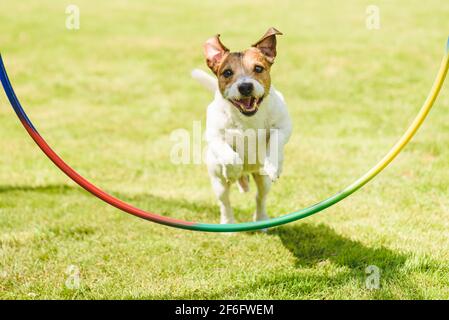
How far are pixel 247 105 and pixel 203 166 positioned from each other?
4.10 m

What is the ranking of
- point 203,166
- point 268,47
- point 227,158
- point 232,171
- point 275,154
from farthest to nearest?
point 203,166 → point 232,171 → point 227,158 → point 275,154 → point 268,47

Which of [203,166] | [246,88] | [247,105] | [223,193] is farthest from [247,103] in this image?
[203,166]

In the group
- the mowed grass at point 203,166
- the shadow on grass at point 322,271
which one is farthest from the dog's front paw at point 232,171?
the shadow on grass at point 322,271

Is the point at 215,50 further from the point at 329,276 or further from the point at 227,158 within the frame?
the point at 329,276

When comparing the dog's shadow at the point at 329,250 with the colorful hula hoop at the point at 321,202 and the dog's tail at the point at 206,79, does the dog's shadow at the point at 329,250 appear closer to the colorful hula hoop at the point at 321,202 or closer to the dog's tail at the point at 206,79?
the colorful hula hoop at the point at 321,202

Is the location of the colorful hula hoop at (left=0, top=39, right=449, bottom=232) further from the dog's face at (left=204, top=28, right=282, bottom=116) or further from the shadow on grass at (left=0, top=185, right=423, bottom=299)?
the dog's face at (left=204, top=28, right=282, bottom=116)

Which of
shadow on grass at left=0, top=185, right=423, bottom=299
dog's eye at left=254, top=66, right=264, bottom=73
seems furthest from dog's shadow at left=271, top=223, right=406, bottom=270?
dog's eye at left=254, top=66, right=264, bottom=73

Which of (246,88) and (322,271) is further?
(322,271)

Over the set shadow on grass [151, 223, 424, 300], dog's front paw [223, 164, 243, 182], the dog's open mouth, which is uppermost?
the dog's open mouth

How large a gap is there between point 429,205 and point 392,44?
31.8ft

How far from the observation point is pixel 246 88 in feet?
15.4

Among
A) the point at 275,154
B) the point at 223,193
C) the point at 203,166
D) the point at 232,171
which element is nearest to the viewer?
the point at 275,154

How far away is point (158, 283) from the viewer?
5.20 metres

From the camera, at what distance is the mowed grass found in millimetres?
5305
